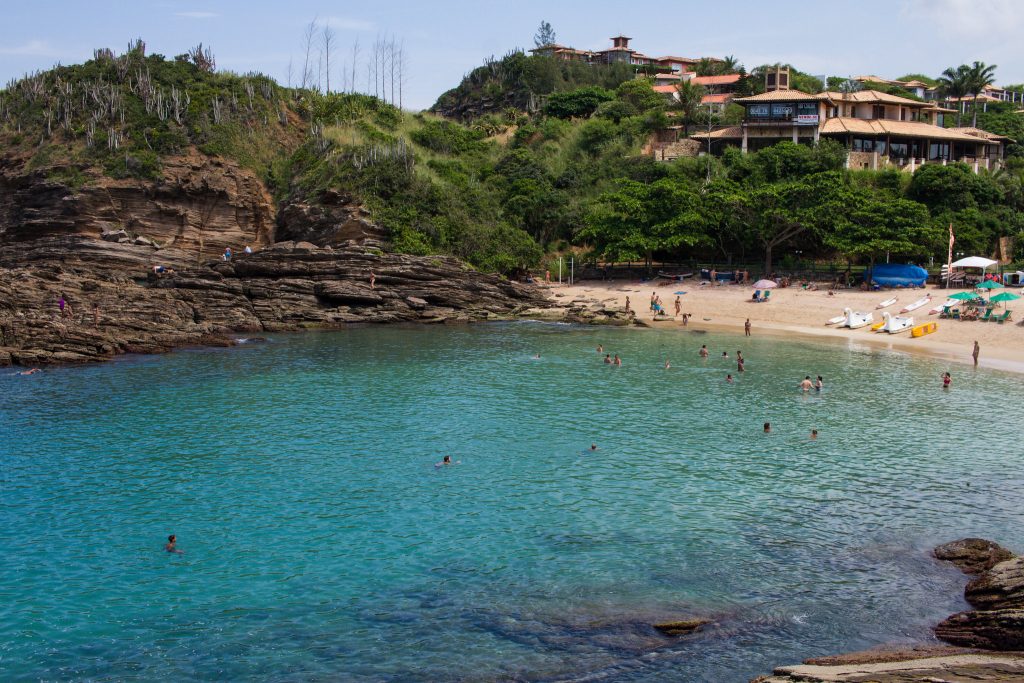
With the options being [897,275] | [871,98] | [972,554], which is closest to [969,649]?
[972,554]

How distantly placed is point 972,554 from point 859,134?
63.1 meters

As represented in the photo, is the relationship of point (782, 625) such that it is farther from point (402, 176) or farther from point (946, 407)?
point (402, 176)

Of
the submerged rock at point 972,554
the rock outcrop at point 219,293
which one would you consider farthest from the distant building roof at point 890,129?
the submerged rock at point 972,554

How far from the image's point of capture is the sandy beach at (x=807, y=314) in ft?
135

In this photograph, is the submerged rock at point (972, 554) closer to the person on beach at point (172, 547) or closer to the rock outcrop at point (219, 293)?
the person on beach at point (172, 547)

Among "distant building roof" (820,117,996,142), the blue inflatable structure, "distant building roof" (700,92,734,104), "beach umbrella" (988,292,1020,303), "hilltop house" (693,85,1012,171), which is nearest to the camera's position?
"beach umbrella" (988,292,1020,303)

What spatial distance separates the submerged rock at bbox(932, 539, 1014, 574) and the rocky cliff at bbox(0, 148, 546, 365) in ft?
119

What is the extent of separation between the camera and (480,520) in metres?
19.5

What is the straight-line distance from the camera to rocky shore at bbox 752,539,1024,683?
33.7ft

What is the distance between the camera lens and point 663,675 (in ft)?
42.1

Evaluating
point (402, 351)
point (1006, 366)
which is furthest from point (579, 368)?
point (1006, 366)

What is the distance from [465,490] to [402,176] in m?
46.4

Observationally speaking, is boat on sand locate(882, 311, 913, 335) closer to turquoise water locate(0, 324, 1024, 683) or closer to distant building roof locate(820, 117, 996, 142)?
turquoise water locate(0, 324, 1024, 683)

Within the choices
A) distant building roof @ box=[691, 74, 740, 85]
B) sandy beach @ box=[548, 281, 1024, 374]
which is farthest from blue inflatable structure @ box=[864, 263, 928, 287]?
distant building roof @ box=[691, 74, 740, 85]
